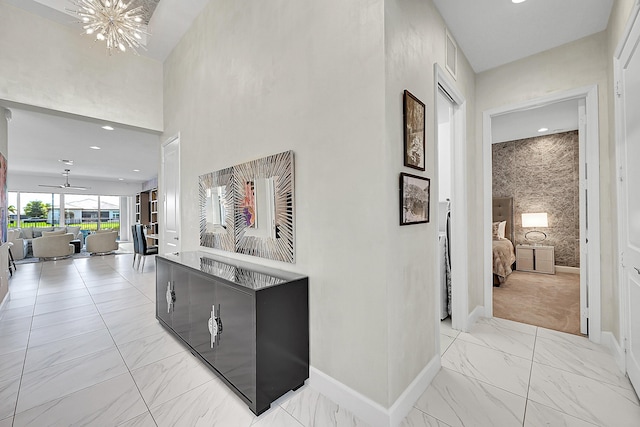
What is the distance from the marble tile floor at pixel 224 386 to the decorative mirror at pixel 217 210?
1.02 m

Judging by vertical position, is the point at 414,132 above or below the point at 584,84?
below

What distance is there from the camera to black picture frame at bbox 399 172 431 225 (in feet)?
5.28

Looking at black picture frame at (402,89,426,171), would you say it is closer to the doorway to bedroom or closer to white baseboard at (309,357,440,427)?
white baseboard at (309,357,440,427)

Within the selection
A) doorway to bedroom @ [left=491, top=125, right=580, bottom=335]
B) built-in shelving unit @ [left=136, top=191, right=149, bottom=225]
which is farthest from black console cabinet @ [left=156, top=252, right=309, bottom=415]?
built-in shelving unit @ [left=136, top=191, right=149, bottom=225]

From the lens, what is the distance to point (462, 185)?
107 inches

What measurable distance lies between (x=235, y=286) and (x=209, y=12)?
9.85 feet

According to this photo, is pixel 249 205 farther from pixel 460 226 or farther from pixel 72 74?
pixel 72 74

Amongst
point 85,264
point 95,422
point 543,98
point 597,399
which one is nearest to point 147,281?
point 85,264

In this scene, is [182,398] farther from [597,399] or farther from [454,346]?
[597,399]

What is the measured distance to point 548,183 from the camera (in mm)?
5504

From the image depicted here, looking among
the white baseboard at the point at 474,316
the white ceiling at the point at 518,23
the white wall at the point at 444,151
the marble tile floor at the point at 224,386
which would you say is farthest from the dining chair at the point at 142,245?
the white ceiling at the point at 518,23

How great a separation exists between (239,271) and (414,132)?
5.29 ft

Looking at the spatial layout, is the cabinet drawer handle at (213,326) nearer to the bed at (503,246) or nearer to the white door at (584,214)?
the white door at (584,214)

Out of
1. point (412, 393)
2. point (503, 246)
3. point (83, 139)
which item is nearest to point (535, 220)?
point (503, 246)
